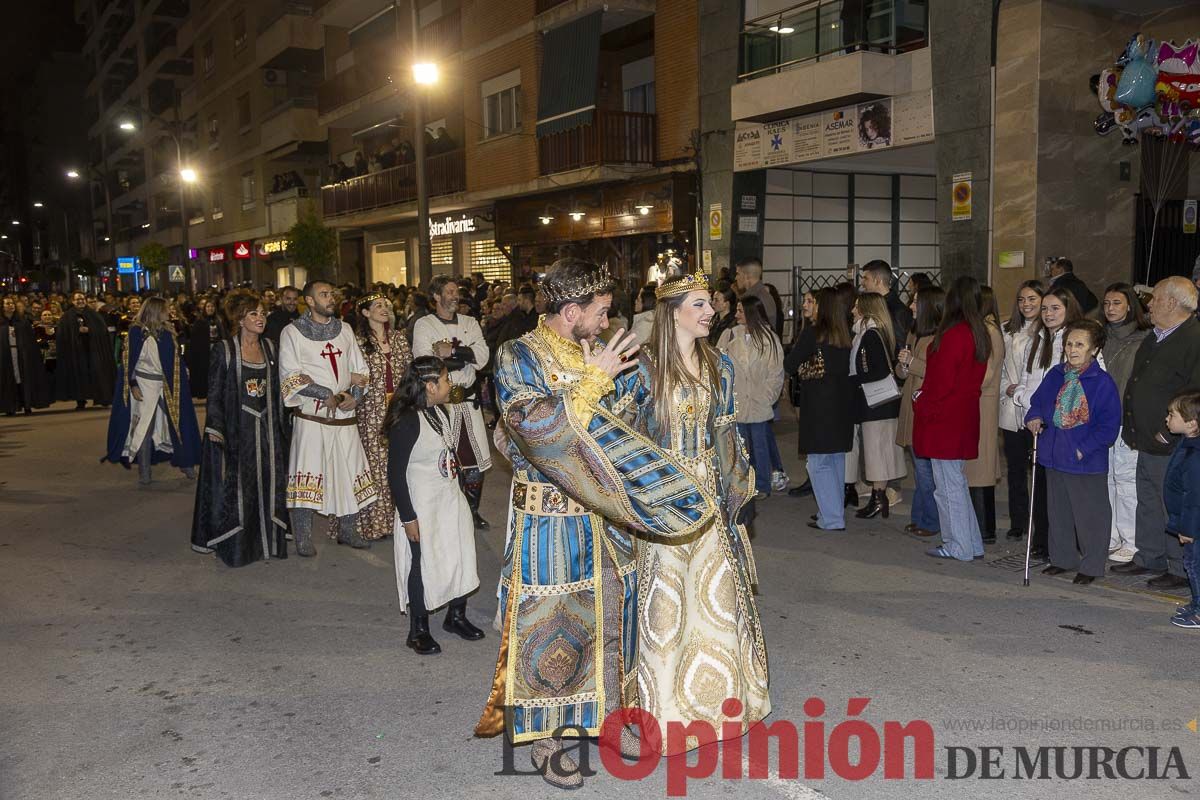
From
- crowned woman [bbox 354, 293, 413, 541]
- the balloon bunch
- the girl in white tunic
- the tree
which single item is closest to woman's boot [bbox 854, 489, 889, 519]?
crowned woman [bbox 354, 293, 413, 541]

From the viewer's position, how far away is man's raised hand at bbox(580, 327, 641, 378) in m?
3.49

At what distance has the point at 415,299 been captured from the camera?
14.4 metres

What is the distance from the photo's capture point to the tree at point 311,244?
104ft

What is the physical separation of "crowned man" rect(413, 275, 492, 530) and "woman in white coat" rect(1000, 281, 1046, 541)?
426 centimetres

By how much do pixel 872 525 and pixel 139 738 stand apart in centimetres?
601

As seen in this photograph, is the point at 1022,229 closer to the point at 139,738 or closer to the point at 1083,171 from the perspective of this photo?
the point at 1083,171

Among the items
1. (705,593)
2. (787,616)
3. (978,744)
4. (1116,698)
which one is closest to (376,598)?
(787,616)

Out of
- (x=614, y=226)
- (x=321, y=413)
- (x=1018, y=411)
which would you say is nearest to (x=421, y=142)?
(x=614, y=226)

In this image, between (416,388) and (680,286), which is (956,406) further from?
(416,388)

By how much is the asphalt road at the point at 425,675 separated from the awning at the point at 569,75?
572 inches

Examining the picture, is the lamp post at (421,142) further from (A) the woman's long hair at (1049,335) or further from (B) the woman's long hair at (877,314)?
(A) the woman's long hair at (1049,335)

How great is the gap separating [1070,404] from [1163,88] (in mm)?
6943

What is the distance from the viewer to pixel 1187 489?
5711mm

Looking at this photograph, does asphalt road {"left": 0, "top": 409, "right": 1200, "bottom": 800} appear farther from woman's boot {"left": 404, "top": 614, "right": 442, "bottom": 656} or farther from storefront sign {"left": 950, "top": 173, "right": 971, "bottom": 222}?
storefront sign {"left": 950, "top": 173, "right": 971, "bottom": 222}
